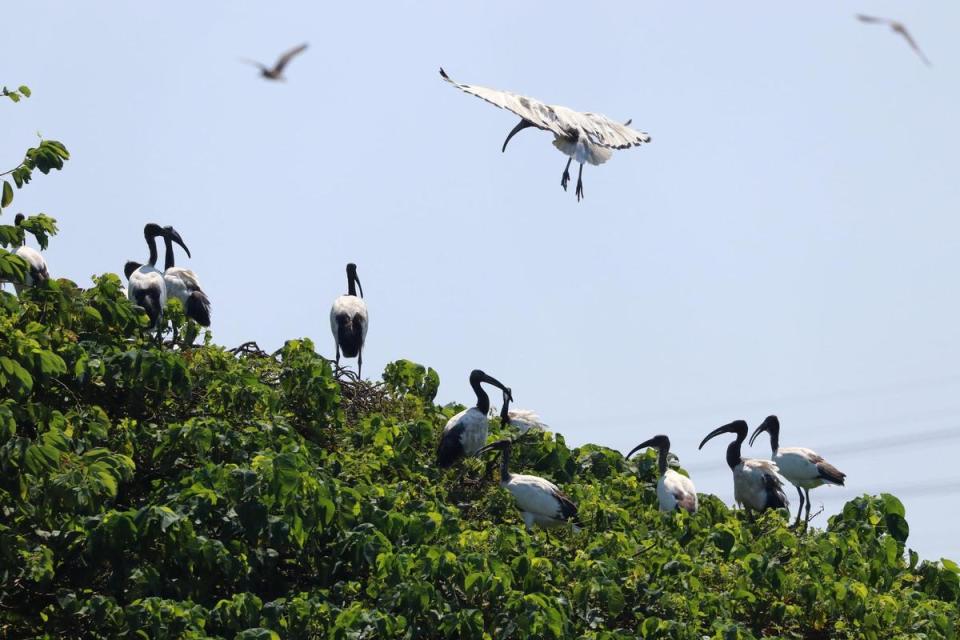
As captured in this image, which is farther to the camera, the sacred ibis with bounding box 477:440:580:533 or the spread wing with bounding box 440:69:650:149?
the spread wing with bounding box 440:69:650:149

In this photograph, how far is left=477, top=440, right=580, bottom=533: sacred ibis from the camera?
622 inches

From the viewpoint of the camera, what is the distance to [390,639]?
11.4m

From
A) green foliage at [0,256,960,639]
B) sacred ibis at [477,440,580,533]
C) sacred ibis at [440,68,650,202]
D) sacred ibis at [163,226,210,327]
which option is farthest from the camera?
sacred ibis at [163,226,210,327]

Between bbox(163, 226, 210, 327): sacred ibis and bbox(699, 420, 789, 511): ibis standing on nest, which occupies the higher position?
bbox(163, 226, 210, 327): sacred ibis

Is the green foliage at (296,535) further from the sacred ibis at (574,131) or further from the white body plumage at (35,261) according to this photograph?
the white body plumage at (35,261)

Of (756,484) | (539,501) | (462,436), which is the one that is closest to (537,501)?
(539,501)

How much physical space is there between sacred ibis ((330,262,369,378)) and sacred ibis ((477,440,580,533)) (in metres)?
5.21

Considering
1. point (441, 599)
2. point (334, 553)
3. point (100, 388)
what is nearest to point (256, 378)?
point (100, 388)

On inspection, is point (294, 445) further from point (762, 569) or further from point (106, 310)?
point (762, 569)

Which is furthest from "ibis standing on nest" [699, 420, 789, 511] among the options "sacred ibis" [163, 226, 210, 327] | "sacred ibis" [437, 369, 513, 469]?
"sacred ibis" [163, 226, 210, 327]

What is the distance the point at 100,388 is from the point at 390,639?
4392 millimetres

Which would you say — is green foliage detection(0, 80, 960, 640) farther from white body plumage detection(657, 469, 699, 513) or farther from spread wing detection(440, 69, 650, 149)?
spread wing detection(440, 69, 650, 149)

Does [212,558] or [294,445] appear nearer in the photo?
[212,558]

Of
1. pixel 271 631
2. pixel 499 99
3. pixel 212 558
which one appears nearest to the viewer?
pixel 271 631
